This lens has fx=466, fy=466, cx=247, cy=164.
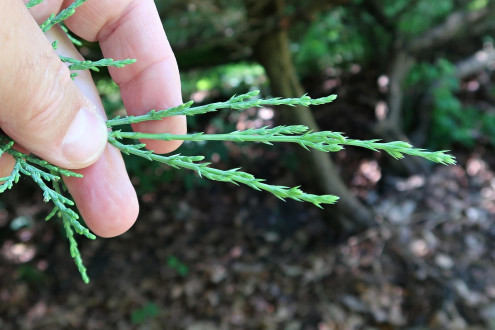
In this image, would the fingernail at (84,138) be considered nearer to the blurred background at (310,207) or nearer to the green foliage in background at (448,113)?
the blurred background at (310,207)

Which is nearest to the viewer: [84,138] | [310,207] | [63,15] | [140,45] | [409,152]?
[409,152]

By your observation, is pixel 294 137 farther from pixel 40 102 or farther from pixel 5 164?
pixel 5 164

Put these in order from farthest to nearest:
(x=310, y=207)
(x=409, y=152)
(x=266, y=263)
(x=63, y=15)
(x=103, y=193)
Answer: (x=310, y=207) → (x=266, y=263) → (x=103, y=193) → (x=63, y=15) → (x=409, y=152)

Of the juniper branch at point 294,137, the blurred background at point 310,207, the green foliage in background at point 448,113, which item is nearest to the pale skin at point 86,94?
the juniper branch at point 294,137

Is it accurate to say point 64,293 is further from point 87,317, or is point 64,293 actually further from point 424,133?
point 424,133

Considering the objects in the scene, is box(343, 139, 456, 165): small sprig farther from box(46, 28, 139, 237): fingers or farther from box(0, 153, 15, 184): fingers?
box(0, 153, 15, 184): fingers

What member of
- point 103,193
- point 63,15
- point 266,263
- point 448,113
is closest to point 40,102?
point 63,15

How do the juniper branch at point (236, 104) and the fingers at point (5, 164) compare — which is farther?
the fingers at point (5, 164)
